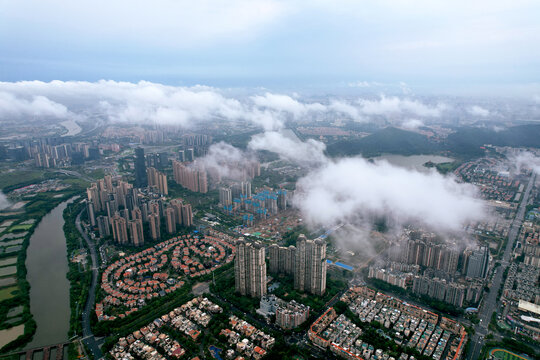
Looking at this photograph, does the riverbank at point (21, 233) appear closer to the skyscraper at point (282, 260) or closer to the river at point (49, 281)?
the river at point (49, 281)

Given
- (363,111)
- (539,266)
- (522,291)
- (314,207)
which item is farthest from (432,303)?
(363,111)

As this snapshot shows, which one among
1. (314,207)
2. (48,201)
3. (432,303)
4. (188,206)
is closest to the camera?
(432,303)

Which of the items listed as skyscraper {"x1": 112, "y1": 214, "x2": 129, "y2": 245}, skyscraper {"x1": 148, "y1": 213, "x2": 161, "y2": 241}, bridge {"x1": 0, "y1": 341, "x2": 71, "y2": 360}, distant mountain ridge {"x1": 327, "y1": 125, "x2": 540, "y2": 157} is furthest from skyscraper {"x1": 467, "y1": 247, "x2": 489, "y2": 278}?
distant mountain ridge {"x1": 327, "y1": 125, "x2": 540, "y2": 157}

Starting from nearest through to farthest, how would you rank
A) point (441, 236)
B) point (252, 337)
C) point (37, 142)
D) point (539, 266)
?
point (252, 337), point (539, 266), point (441, 236), point (37, 142)

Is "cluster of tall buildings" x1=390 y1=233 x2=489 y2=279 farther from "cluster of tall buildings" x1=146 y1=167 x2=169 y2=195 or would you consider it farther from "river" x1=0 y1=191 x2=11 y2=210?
"river" x1=0 y1=191 x2=11 y2=210

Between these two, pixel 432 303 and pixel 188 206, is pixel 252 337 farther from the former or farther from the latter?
pixel 188 206

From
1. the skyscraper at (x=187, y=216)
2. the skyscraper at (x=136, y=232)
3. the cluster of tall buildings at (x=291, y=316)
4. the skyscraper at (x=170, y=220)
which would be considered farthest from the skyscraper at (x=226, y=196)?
the cluster of tall buildings at (x=291, y=316)

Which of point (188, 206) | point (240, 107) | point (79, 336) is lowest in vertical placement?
point (79, 336)
